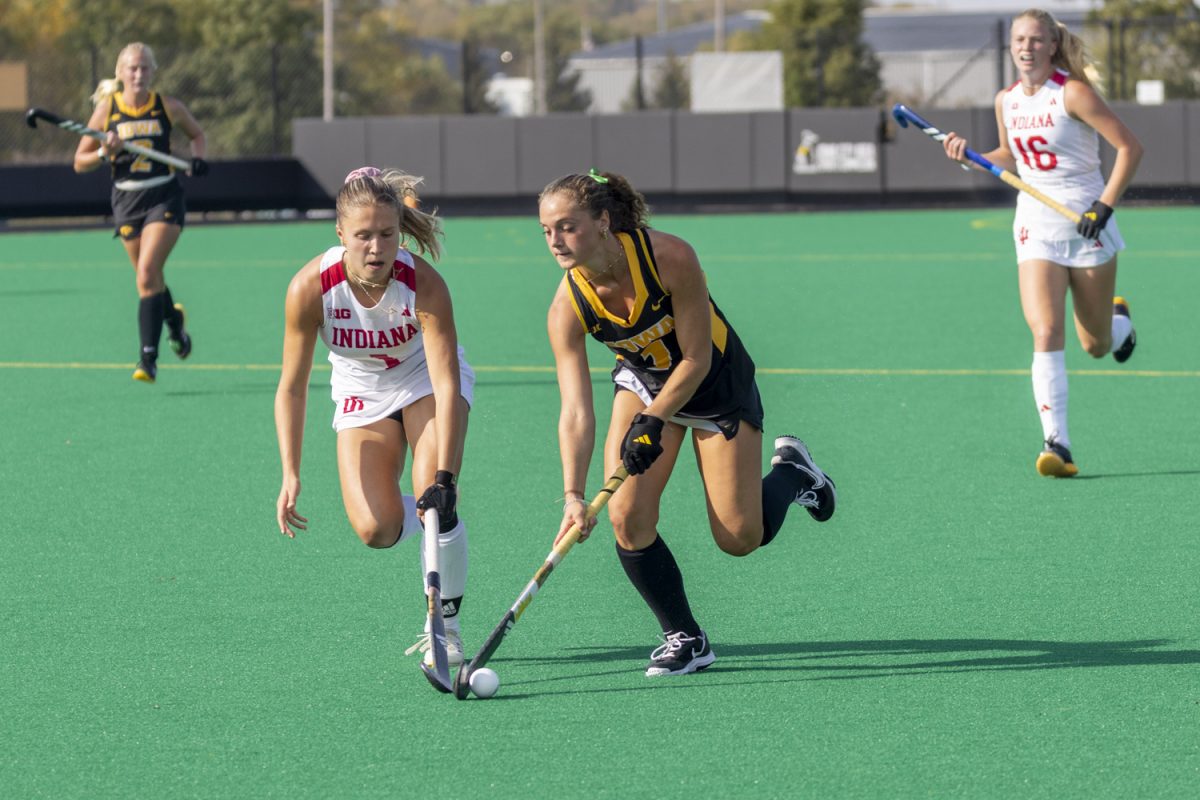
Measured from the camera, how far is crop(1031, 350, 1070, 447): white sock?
816cm

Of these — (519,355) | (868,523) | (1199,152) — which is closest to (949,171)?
(1199,152)

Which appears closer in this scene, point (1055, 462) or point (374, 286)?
point (374, 286)

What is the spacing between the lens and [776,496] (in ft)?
19.6

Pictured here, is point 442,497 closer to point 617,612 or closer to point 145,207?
point 617,612

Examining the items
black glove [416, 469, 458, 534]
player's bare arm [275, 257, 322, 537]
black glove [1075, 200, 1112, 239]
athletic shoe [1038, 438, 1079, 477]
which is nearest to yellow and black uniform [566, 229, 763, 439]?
black glove [416, 469, 458, 534]

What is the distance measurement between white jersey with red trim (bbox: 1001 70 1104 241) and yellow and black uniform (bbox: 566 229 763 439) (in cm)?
324

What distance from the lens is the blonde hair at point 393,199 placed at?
5.27 m

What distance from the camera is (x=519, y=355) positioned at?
12.8m

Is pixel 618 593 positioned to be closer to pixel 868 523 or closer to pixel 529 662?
pixel 529 662

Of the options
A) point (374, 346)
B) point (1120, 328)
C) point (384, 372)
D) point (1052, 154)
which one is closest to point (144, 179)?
point (1052, 154)

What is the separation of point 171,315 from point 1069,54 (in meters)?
5.86

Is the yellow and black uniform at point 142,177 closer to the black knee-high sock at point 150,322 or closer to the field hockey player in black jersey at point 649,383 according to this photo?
the black knee-high sock at point 150,322

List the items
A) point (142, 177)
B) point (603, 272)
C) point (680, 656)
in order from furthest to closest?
1. point (142, 177)
2. point (680, 656)
3. point (603, 272)

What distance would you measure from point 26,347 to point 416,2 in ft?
619
